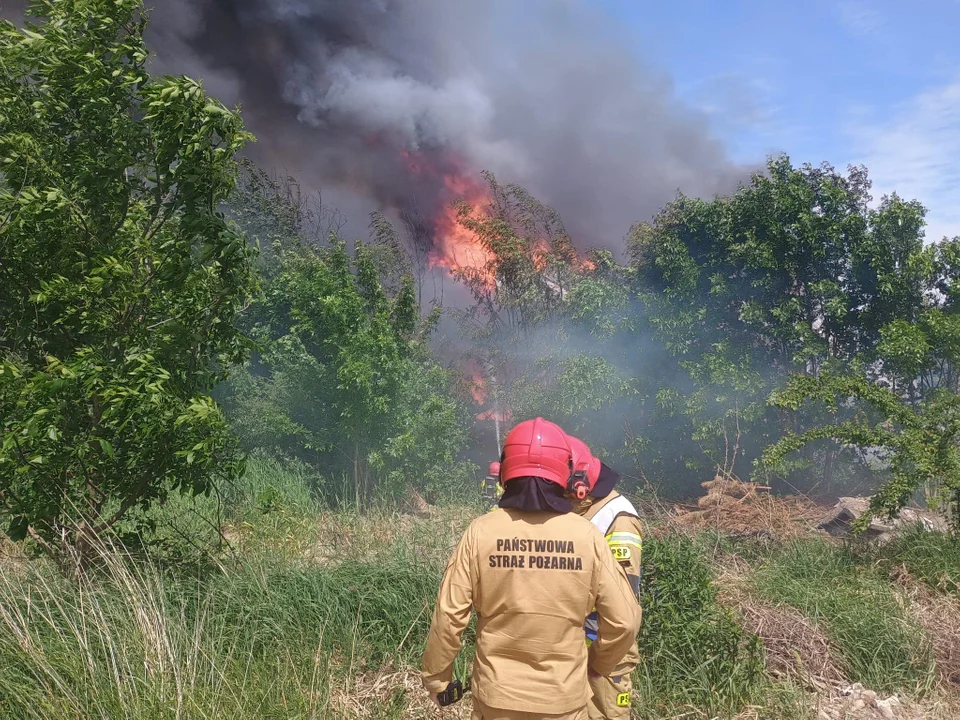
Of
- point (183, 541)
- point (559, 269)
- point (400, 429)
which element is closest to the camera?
point (183, 541)

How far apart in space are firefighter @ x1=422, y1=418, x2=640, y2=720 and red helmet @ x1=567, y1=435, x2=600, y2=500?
139mm

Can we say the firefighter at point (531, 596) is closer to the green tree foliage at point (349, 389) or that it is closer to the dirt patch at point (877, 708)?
the dirt patch at point (877, 708)

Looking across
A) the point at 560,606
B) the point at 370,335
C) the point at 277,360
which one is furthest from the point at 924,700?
the point at 277,360

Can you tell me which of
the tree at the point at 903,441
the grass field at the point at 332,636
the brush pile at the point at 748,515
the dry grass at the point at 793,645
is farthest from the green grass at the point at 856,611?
the brush pile at the point at 748,515

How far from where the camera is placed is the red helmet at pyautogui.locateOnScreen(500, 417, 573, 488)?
2496 mm

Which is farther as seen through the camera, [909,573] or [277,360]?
[277,360]

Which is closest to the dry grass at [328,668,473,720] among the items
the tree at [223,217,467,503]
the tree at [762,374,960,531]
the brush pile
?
the brush pile

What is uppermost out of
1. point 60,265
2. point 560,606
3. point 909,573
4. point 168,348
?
point 60,265

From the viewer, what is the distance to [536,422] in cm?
261

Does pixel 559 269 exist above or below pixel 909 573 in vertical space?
above

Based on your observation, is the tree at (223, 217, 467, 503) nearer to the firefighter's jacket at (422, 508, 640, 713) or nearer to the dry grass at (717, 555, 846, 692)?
the dry grass at (717, 555, 846, 692)

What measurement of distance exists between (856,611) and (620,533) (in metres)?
3.03

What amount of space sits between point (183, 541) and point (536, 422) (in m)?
3.71

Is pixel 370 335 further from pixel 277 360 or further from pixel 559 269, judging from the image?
pixel 559 269
